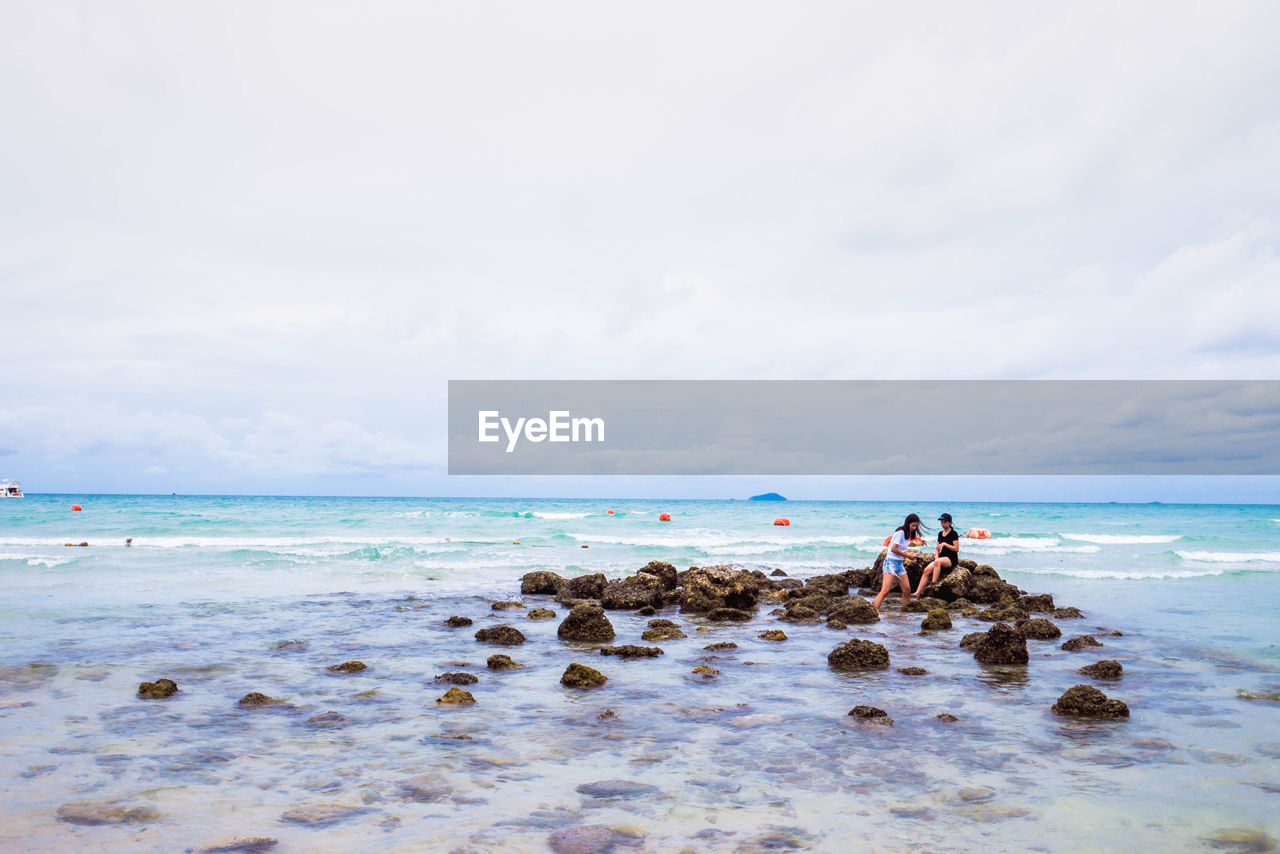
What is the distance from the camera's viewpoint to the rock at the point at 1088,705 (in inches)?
340

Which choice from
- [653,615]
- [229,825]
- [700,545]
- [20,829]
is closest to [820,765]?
[229,825]

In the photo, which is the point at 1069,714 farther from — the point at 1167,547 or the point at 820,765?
the point at 1167,547

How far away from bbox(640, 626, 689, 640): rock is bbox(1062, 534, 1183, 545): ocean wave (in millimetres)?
37116

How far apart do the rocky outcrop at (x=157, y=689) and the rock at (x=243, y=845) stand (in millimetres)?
4749

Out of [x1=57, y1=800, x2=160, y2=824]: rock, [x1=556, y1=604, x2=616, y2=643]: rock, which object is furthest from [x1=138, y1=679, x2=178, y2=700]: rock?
[x1=556, y1=604, x2=616, y2=643]: rock

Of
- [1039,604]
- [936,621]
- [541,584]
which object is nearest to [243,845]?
[936,621]

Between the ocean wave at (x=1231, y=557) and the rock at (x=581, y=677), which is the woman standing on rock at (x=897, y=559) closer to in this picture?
the rock at (x=581, y=677)

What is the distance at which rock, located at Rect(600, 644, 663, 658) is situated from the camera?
39.1ft

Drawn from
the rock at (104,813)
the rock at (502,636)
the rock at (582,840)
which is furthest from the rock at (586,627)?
the rock at (104,813)

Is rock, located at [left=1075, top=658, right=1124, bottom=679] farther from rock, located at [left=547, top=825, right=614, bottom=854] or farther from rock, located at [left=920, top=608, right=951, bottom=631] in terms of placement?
rock, located at [left=547, top=825, right=614, bottom=854]

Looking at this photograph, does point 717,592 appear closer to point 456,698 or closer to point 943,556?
point 943,556

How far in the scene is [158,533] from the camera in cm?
3900

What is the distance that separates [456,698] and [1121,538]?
160 feet

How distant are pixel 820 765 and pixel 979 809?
1.40 metres
